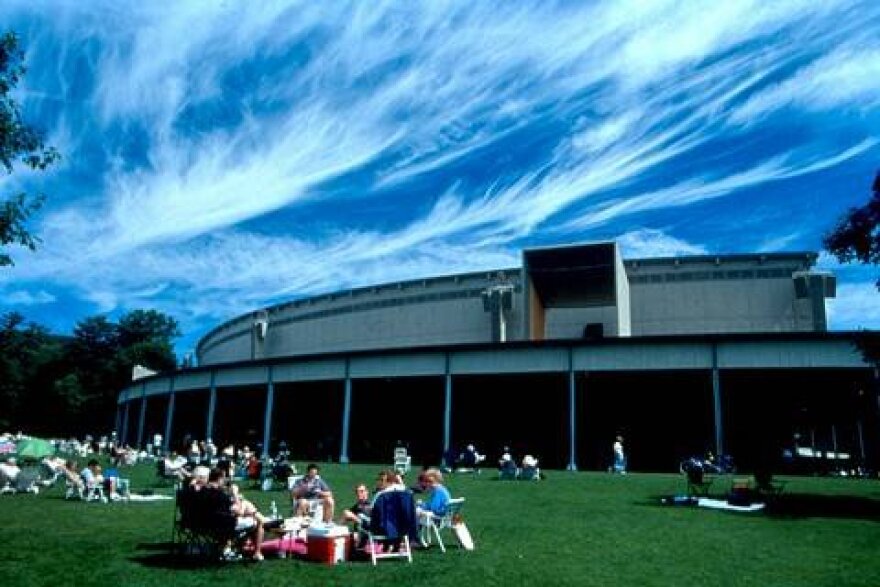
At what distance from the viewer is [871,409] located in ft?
130

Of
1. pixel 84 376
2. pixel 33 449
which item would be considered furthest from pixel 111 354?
pixel 33 449

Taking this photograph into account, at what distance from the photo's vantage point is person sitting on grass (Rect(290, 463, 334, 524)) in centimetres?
1232

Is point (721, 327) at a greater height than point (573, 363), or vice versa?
point (721, 327)

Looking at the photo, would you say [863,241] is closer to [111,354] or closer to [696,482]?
[696,482]

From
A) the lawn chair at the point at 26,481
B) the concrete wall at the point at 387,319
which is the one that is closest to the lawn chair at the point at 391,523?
the lawn chair at the point at 26,481

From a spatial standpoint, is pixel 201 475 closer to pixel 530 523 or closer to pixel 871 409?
pixel 530 523

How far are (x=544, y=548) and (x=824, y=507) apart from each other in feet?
30.3

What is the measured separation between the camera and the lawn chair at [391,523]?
984 centimetres

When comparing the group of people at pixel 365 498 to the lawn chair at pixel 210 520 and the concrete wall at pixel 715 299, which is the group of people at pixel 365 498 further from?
the concrete wall at pixel 715 299

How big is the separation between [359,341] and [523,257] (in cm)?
2091

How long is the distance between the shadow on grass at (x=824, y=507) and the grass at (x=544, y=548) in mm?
45

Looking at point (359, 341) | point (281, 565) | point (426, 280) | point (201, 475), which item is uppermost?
point (426, 280)

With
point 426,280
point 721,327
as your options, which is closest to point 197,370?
point 426,280

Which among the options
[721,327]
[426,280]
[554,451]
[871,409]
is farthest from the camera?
[426,280]
